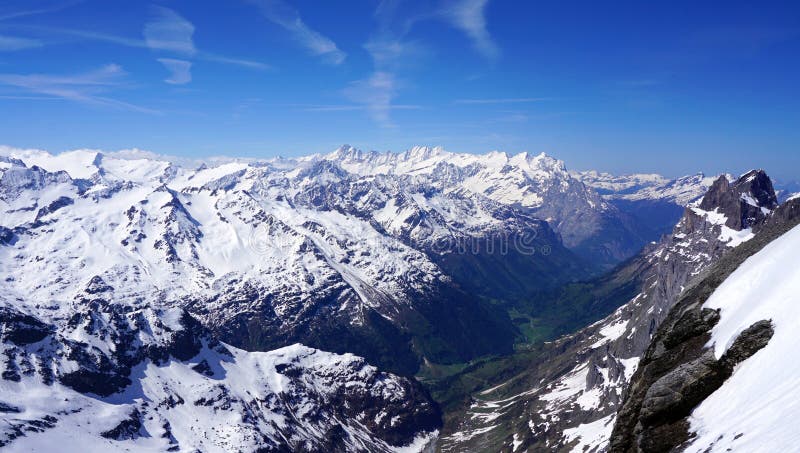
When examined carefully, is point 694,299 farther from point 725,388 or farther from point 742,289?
point 725,388

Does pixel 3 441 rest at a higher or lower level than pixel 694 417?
higher

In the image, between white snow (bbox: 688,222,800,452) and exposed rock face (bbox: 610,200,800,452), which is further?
exposed rock face (bbox: 610,200,800,452)

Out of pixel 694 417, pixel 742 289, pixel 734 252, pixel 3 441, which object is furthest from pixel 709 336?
pixel 3 441

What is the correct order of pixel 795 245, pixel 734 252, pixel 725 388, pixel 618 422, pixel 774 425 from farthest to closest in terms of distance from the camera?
pixel 734 252, pixel 795 245, pixel 618 422, pixel 725 388, pixel 774 425

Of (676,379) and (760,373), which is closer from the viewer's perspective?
(760,373)

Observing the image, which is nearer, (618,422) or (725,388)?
(725,388)

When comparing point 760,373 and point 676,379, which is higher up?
point 676,379
